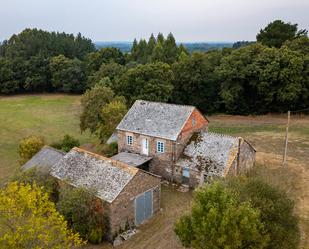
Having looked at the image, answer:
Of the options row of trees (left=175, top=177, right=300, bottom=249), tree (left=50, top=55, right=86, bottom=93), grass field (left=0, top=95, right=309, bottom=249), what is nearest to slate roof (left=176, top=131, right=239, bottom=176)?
grass field (left=0, top=95, right=309, bottom=249)

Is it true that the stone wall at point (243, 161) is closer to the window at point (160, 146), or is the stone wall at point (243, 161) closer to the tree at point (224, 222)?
the window at point (160, 146)

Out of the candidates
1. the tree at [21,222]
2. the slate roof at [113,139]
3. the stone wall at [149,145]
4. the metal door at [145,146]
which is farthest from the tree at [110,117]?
the tree at [21,222]

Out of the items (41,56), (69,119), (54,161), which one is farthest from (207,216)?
(41,56)

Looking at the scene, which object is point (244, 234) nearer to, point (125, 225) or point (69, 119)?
point (125, 225)

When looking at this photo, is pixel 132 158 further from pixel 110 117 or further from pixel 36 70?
pixel 36 70

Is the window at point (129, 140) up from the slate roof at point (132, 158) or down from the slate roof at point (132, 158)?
up

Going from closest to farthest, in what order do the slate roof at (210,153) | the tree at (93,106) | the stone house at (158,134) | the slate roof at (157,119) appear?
the slate roof at (210,153) < the stone house at (158,134) < the slate roof at (157,119) < the tree at (93,106)

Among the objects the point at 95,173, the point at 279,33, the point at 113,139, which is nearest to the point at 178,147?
the point at 95,173

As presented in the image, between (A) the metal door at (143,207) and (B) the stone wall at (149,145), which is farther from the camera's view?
(B) the stone wall at (149,145)
